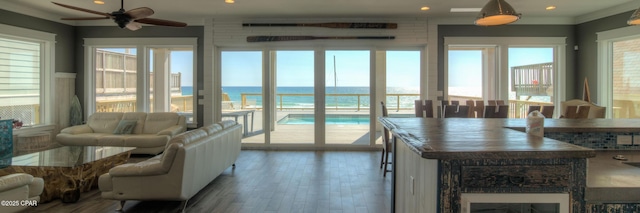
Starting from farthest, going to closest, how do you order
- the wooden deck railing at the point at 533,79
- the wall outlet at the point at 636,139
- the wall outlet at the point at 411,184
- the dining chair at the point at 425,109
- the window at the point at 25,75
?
the wooden deck railing at the point at 533,79
the window at the point at 25,75
the dining chair at the point at 425,109
the wall outlet at the point at 636,139
the wall outlet at the point at 411,184

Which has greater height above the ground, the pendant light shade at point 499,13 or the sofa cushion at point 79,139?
the pendant light shade at point 499,13

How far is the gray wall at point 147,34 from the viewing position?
666 centimetres

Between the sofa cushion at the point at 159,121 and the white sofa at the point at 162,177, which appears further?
the sofa cushion at the point at 159,121

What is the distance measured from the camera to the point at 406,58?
6762 millimetres

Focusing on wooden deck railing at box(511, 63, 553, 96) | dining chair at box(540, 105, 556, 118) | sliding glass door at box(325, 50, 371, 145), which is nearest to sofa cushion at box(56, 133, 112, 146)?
sliding glass door at box(325, 50, 371, 145)

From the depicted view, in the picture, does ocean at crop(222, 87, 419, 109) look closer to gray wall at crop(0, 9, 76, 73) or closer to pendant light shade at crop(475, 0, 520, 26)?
gray wall at crop(0, 9, 76, 73)

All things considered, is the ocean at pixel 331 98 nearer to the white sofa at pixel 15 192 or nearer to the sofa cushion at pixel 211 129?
the sofa cushion at pixel 211 129

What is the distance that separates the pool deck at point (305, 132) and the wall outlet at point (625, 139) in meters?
4.71

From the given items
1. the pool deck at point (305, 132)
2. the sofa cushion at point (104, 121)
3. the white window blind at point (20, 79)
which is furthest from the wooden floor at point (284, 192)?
the white window blind at point (20, 79)

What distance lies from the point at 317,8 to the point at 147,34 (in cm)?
348

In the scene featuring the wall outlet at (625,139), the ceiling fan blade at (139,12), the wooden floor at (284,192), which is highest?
the ceiling fan blade at (139,12)

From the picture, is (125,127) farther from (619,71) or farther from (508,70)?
(619,71)

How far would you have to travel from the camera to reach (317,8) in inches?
229

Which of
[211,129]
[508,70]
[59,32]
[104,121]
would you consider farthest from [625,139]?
[59,32]
